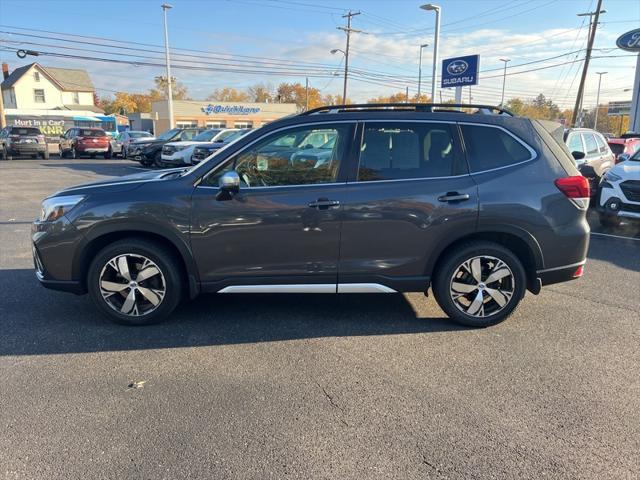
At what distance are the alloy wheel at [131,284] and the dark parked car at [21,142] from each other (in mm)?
27027

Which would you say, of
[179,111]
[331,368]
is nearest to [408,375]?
[331,368]

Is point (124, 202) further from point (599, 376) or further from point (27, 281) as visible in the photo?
point (599, 376)

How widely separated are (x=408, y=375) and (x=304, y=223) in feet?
4.79

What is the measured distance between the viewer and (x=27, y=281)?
5.48 metres

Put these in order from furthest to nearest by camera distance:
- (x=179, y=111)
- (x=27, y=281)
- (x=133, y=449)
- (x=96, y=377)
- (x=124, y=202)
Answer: (x=179, y=111), (x=27, y=281), (x=124, y=202), (x=96, y=377), (x=133, y=449)

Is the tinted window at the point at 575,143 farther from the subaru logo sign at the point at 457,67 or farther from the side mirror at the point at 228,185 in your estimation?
the subaru logo sign at the point at 457,67

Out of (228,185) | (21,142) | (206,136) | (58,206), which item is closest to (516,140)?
(228,185)

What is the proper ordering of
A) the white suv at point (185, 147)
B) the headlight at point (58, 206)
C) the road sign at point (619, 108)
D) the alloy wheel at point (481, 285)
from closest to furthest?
the headlight at point (58, 206)
the alloy wheel at point (481, 285)
the white suv at point (185, 147)
the road sign at point (619, 108)

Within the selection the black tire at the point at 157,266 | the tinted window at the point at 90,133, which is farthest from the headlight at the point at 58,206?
the tinted window at the point at 90,133

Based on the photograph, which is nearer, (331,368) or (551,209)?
(331,368)

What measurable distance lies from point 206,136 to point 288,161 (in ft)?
56.8

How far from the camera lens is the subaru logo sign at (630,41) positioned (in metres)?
28.0

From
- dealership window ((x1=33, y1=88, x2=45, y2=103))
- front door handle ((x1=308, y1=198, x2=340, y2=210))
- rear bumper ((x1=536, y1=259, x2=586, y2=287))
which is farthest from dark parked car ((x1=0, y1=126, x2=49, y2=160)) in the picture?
dealership window ((x1=33, y1=88, x2=45, y2=103))

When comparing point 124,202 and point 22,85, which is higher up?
point 22,85
